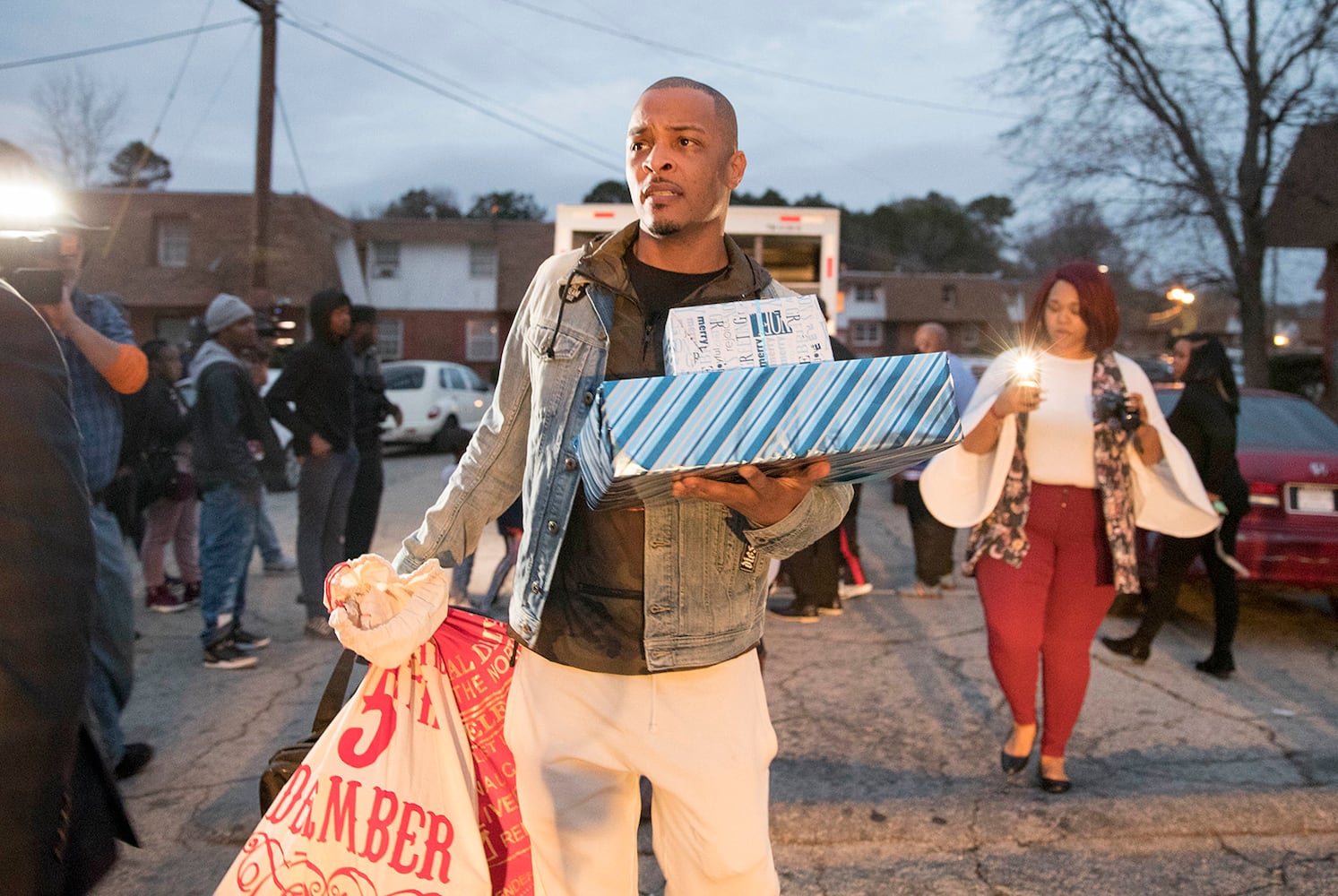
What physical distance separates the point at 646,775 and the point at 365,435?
5.11m

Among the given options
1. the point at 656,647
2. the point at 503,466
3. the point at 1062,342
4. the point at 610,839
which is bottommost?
the point at 610,839

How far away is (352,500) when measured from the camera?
21.8ft

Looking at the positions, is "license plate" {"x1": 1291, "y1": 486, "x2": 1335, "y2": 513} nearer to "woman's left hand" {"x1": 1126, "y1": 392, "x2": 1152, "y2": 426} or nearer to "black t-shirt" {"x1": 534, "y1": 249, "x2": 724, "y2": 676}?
"woman's left hand" {"x1": 1126, "y1": 392, "x2": 1152, "y2": 426}

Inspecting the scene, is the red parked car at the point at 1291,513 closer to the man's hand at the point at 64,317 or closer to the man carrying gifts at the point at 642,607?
the man carrying gifts at the point at 642,607

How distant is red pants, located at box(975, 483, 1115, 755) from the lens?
3.75 metres

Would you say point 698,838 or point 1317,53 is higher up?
point 1317,53

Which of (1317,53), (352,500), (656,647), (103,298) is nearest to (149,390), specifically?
(352,500)

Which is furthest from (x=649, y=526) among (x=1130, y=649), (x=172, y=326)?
(x=172, y=326)

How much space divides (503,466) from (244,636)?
409 cm

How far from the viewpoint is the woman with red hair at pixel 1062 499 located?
12.3 ft

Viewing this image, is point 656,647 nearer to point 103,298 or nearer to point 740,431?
point 740,431

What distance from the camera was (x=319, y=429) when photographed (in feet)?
19.6

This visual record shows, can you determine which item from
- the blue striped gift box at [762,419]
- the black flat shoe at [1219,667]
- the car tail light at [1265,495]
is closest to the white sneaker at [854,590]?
the black flat shoe at [1219,667]

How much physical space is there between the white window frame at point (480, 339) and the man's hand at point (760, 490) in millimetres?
33900
